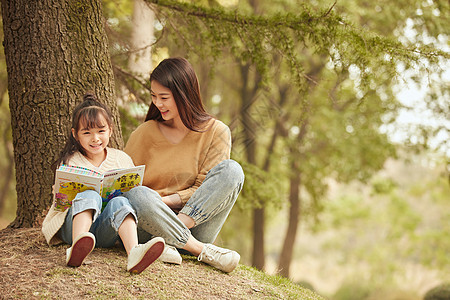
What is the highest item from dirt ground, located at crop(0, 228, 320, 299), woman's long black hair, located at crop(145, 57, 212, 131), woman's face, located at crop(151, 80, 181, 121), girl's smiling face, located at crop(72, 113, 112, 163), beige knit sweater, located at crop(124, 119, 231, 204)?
woman's long black hair, located at crop(145, 57, 212, 131)

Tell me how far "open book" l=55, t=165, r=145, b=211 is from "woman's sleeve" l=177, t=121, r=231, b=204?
467 millimetres

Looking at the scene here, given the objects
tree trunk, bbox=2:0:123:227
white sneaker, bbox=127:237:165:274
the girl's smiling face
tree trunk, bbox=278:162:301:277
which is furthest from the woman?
tree trunk, bbox=278:162:301:277

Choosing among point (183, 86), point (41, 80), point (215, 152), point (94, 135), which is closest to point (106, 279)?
point (94, 135)

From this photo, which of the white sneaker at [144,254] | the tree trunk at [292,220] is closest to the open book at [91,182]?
the white sneaker at [144,254]

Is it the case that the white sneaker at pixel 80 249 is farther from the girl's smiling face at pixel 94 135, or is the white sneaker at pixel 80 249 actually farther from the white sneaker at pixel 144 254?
the girl's smiling face at pixel 94 135

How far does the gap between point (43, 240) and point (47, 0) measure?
1.70 metres

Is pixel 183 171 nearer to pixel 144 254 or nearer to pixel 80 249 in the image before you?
pixel 144 254

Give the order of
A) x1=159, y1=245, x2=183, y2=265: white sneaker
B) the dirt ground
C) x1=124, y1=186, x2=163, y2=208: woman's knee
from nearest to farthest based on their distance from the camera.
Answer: the dirt ground < x1=124, y1=186, x2=163, y2=208: woman's knee < x1=159, y1=245, x2=183, y2=265: white sneaker

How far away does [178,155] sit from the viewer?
3.19 metres

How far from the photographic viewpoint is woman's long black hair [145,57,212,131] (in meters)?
3.08

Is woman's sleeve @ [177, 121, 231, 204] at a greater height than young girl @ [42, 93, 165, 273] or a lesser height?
greater

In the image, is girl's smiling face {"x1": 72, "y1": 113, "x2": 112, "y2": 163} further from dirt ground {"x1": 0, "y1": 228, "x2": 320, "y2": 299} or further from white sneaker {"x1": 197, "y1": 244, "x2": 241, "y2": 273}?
white sneaker {"x1": 197, "y1": 244, "x2": 241, "y2": 273}

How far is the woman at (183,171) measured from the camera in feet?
9.25

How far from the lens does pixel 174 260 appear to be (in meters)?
2.85
